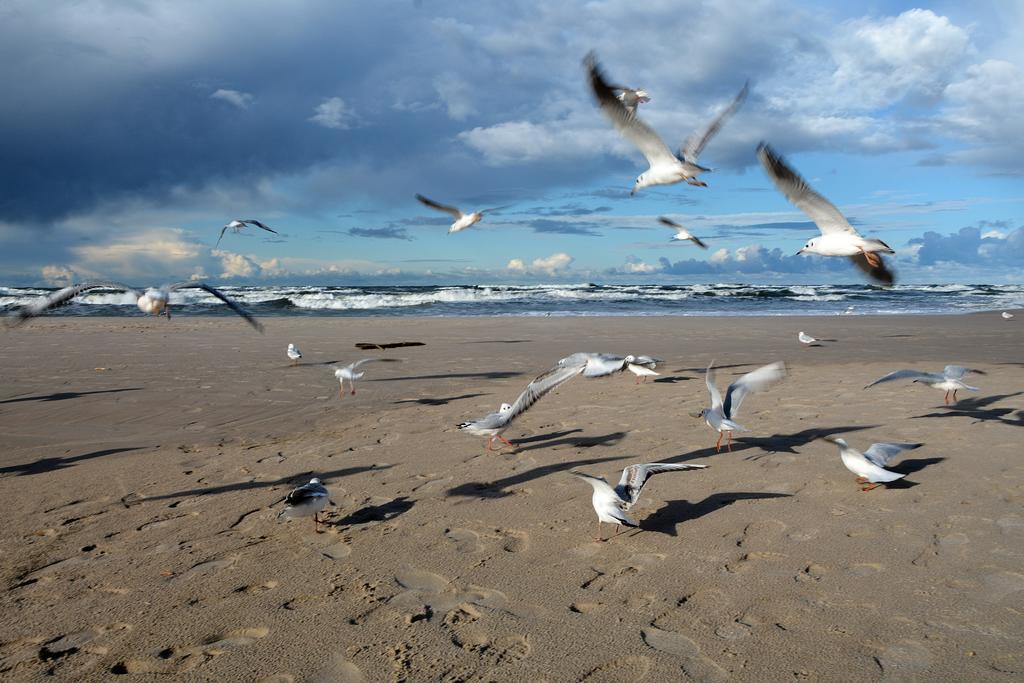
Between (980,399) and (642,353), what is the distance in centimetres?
670

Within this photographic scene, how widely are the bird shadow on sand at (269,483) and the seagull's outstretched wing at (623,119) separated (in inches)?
159

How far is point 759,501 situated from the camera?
4.59m

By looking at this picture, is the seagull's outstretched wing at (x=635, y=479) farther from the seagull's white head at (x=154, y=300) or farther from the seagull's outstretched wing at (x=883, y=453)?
the seagull's white head at (x=154, y=300)

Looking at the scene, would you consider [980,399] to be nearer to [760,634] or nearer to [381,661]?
[760,634]

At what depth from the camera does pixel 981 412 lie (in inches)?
270

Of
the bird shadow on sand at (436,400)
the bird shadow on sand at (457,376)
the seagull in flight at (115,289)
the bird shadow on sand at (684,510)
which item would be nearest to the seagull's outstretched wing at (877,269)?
the bird shadow on sand at (684,510)

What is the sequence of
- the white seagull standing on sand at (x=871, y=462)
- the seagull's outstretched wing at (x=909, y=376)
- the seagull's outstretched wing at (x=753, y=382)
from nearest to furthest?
the white seagull standing on sand at (x=871, y=462)
the seagull's outstretched wing at (x=753, y=382)
the seagull's outstretched wing at (x=909, y=376)

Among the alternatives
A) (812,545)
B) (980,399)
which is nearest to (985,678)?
(812,545)

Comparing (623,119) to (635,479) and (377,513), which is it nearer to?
(635,479)

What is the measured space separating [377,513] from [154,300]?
4.43 metres

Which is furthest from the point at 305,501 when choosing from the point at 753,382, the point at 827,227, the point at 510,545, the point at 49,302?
the point at 827,227

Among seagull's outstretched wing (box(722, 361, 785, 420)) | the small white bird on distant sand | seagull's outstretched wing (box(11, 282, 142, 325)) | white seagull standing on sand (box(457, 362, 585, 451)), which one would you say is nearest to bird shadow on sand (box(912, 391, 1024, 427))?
seagull's outstretched wing (box(722, 361, 785, 420))

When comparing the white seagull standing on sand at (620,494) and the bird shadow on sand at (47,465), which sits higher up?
the white seagull standing on sand at (620,494)

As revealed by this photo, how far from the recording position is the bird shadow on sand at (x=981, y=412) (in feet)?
21.1
